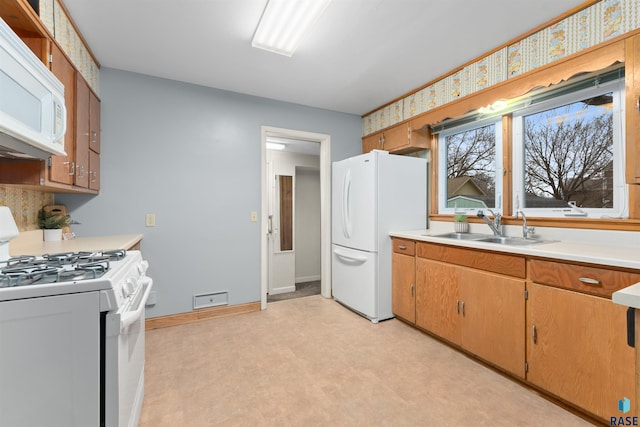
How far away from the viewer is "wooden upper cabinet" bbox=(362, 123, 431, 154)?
120 inches

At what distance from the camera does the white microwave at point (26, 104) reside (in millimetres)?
953

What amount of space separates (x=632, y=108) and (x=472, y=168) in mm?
1248

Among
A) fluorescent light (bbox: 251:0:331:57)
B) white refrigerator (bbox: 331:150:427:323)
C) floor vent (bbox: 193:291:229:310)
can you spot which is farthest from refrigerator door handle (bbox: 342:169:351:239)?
floor vent (bbox: 193:291:229:310)

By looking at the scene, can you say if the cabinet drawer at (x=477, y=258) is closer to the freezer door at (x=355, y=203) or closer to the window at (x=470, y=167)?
the freezer door at (x=355, y=203)

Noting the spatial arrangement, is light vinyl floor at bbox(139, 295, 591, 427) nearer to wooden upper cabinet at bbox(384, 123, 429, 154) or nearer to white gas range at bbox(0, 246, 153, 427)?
white gas range at bbox(0, 246, 153, 427)

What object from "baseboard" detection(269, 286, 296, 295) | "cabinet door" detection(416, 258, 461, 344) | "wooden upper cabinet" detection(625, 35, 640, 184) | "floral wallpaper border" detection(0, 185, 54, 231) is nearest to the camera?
"wooden upper cabinet" detection(625, 35, 640, 184)

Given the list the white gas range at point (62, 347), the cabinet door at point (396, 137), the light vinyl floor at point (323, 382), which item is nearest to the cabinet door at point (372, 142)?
the cabinet door at point (396, 137)

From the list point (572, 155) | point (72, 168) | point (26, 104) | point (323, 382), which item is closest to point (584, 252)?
point (572, 155)

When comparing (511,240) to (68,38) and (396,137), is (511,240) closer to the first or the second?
(396,137)

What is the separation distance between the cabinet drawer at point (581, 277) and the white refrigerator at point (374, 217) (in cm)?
131

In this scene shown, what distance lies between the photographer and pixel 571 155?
6.84ft

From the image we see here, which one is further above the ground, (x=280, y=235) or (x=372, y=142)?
(x=372, y=142)

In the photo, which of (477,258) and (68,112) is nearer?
(68,112)

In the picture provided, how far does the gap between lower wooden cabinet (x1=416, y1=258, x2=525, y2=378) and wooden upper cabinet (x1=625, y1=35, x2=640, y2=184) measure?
0.85m
